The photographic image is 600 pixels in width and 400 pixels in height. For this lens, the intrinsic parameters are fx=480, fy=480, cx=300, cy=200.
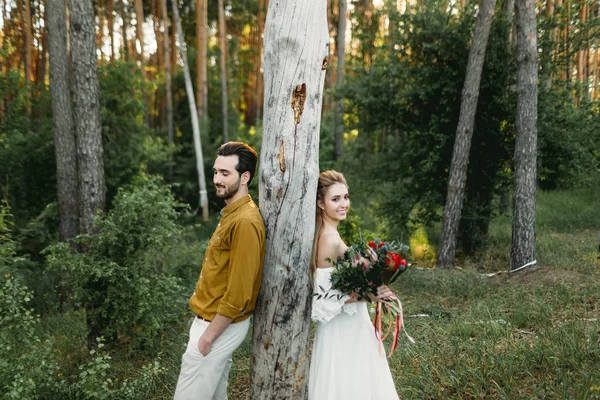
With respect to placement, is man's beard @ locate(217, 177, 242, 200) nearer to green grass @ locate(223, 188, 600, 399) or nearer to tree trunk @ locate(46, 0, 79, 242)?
green grass @ locate(223, 188, 600, 399)

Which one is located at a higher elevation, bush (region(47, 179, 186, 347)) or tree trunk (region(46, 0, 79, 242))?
tree trunk (region(46, 0, 79, 242))

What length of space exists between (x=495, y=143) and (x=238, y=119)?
12.8 meters

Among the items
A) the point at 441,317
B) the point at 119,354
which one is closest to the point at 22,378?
the point at 119,354

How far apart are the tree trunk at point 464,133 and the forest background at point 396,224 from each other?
0.74m

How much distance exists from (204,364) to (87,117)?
5.93 m

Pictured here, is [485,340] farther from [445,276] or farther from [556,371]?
[445,276]

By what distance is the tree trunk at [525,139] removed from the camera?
27.0 ft

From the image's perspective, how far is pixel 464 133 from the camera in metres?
9.42

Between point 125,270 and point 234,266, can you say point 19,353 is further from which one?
point 234,266

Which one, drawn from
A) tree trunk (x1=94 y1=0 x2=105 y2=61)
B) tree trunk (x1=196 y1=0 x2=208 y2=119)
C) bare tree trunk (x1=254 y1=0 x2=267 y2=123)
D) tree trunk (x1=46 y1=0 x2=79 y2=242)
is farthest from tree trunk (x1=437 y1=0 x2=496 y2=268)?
bare tree trunk (x1=254 y1=0 x2=267 y2=123)

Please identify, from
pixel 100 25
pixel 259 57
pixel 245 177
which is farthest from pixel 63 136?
pixel 259 57

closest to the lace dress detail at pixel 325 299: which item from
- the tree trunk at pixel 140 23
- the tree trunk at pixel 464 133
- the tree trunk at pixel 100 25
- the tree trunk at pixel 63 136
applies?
the tree trunk at pixel 63 136

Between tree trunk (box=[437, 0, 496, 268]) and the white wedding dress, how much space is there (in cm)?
668

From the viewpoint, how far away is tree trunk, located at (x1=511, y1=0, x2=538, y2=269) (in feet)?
27.0
